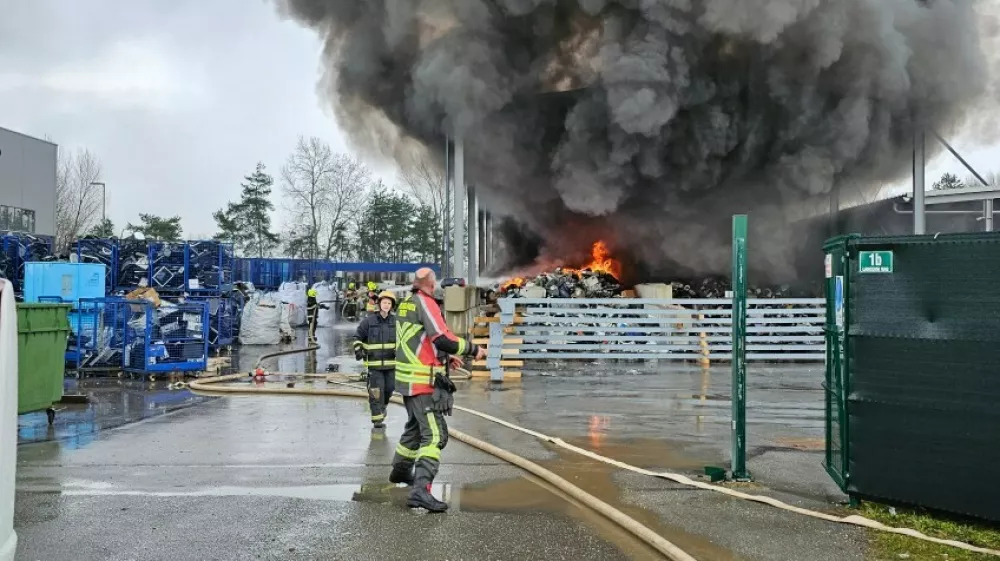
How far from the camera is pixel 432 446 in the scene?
17.6ft

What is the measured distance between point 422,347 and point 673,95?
1633 cm

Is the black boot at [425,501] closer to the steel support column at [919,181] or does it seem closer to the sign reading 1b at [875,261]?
the sign reading 1b at [875,261]

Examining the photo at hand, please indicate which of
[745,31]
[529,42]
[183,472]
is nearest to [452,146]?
[529,42]

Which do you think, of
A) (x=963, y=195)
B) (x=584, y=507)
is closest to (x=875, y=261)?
(x=584, y=507)

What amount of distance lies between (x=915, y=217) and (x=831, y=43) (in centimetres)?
467

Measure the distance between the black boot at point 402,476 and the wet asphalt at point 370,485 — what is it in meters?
0.09

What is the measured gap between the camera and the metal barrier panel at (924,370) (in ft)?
15.0

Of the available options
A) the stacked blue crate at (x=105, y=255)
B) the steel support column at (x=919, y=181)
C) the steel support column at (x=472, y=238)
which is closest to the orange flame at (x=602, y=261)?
the steel support column at (x=472, y=238)

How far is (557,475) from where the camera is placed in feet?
19.9

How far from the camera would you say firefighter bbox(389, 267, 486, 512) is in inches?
212

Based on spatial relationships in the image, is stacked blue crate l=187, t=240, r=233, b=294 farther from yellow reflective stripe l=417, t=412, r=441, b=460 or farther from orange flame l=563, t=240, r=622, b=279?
yellow reflective stripe l=417, t=412, r=441, b=460

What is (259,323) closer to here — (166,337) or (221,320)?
(221,320)

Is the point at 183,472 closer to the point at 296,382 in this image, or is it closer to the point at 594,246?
the point at 296,382

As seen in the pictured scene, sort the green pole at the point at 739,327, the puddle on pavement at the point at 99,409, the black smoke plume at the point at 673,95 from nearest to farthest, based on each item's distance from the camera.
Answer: the green pole at the point at 739,327 → the puddle on pavement at the point at 99,409 → the black smoke plume at the point at 673,95
